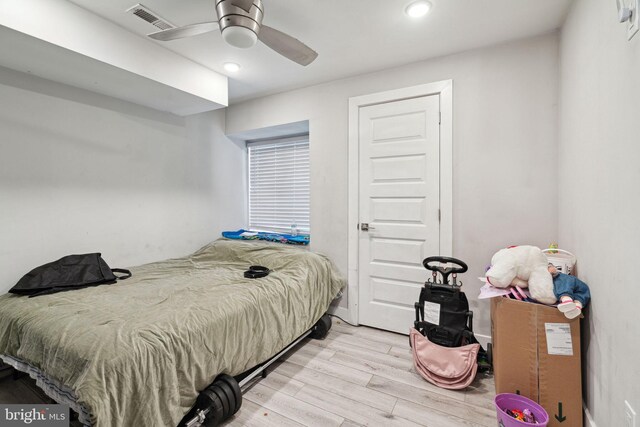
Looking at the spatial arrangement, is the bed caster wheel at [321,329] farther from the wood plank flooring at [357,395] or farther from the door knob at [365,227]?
the door knob at [365,227]

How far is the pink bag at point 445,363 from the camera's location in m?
1.91

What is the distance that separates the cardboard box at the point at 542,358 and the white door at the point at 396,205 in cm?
96

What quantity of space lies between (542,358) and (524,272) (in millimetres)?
461

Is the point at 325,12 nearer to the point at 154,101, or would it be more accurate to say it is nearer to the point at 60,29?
the point at 60,29

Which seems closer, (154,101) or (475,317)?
(475,317)

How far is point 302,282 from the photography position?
246cm

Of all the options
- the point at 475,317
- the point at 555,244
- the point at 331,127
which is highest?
the point at 331,127

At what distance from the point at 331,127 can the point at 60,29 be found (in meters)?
2.15

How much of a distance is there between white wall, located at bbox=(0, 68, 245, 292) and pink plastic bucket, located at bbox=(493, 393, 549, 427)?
10.5ft

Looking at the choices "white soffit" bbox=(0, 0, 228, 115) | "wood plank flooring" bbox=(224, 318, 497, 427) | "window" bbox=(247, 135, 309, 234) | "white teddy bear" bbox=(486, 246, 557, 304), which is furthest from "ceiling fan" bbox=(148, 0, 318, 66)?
"wood plank flooring" bbox=(224, 318, 497, 427)

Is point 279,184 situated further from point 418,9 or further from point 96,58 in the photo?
point 418,9

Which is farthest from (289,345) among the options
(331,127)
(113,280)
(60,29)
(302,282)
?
(60,29)

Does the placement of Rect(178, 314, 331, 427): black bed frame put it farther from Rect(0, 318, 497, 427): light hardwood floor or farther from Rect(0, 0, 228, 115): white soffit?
Rect(0, 0, 228, 115): white soffit

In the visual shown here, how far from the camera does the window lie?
3758mm
